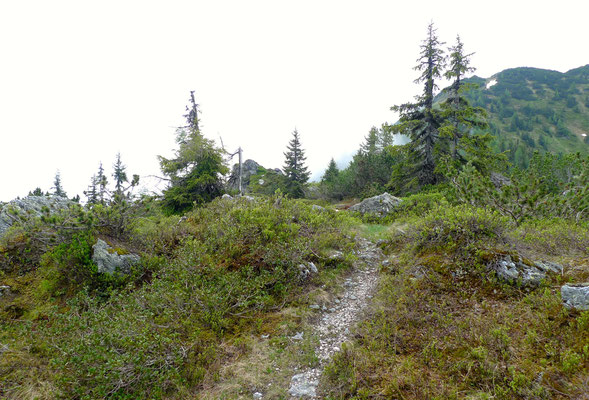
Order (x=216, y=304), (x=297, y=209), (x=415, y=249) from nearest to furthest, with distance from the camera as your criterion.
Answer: (x=216, y=304), (x=415, y=249), (x=297, y=209)

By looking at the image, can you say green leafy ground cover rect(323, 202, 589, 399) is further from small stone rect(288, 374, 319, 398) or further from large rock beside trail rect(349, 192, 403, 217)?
large rock beside trail rect(349, 192, 403, 217)

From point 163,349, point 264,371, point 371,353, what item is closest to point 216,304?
point 163,349

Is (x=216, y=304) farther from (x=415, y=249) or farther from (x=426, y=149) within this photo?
(x=426, y=149)

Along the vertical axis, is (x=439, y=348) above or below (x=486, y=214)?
below

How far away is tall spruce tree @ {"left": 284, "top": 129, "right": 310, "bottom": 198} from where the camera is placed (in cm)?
2886

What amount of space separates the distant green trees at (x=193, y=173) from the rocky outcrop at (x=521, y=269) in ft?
49.4

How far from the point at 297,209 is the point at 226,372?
20.6 ft

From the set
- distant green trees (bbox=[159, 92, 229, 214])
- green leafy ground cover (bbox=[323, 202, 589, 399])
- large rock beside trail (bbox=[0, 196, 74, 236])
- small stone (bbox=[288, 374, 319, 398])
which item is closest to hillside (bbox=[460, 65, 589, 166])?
distant green trees (bbox=[159, 92, 229, 214])

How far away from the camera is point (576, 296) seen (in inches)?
143

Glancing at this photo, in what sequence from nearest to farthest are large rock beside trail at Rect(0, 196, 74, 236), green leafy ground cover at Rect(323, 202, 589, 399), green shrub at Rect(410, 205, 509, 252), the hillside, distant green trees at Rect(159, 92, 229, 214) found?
green leafy ground cover at Rect(323, 202, 589, 399) < green shrub at Rect(410, 205, 509, 252) < large rock beside trail at Rect(0, 196, 74, 236) < distant green trees at Rect(159, 92, 229, 214) < the hillside

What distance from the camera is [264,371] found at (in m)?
3.92

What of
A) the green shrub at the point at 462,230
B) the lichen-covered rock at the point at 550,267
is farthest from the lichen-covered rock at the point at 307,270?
the lichen-covered rock at the point at 550,267

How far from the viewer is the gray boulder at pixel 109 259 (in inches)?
240

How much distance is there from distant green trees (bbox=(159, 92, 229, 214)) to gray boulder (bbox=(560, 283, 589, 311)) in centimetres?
1597
